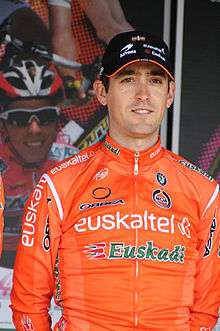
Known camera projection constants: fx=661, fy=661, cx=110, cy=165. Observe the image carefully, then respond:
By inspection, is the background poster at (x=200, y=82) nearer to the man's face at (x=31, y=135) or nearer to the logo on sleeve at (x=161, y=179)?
the man's face at (x=31, y=135)

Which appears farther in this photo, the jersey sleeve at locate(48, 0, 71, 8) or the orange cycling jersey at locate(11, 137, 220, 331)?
the jersey sleeve at locate(48, 0, 71, 8)

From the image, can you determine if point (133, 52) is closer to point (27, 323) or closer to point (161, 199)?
point (161, 199)

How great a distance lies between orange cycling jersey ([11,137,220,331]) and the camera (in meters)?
2.00

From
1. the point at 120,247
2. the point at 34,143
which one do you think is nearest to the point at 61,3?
the point at 34,143

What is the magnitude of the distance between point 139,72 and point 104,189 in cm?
39

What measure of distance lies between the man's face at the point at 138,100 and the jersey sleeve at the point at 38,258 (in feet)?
1.00

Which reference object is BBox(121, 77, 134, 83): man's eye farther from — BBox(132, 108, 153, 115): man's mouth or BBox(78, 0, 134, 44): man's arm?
BBox(78, 0, 134, 44): man's arm

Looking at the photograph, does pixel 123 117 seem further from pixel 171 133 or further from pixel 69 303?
pixel 171 133

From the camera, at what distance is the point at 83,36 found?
3.47m

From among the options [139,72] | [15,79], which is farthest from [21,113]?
[139,72]

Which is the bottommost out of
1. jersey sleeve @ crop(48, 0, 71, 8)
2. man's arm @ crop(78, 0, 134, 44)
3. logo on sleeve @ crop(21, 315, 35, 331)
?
logo on sleeve @ crop(21, 315, 35, 331)

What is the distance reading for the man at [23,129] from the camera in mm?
3445

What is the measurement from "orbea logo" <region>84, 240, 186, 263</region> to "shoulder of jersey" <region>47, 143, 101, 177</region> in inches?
10.7

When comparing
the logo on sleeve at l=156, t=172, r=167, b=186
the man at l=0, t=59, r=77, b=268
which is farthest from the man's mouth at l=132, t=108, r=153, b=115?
the man at l=0, t=59, r=77, b=268
